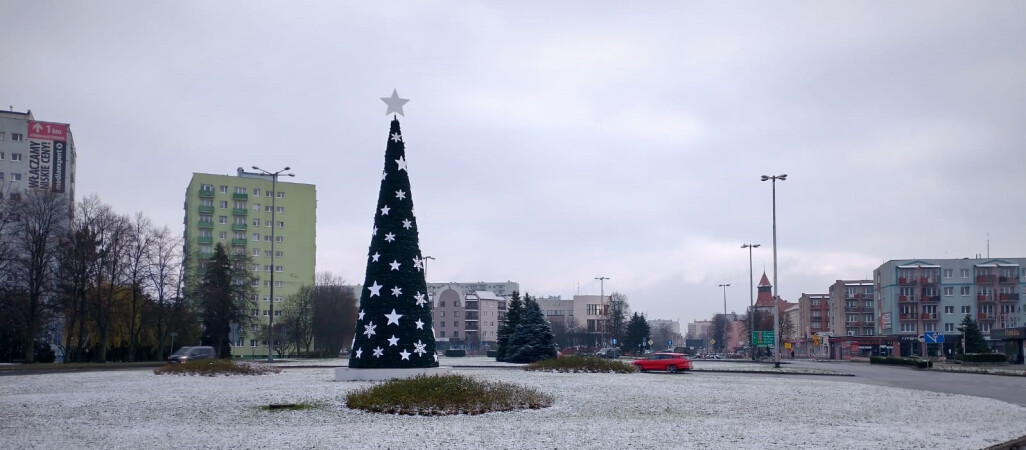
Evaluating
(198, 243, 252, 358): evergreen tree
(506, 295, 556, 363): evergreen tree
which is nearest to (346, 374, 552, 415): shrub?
(506, 295, 556, 363): evergreen tree

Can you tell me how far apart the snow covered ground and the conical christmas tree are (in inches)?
172

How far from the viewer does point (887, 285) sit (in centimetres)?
11075

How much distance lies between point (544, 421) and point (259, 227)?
102 metres

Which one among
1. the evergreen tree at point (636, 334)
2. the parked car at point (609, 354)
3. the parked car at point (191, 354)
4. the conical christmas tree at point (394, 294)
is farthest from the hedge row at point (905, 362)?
the parked car at point (191, 354)

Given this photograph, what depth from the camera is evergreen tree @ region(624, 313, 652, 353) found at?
11550cm

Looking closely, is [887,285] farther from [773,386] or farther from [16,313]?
[16,313]

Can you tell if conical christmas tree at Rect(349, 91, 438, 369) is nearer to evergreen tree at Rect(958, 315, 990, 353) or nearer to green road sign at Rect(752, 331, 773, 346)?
green road sign at Rect(752, 331, 773, 346)

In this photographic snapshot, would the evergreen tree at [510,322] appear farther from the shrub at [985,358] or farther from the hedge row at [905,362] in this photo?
the shrub at [985,358]

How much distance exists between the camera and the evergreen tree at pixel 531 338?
56000 mm

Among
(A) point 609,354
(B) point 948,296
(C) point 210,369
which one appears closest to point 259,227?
(A) point 609,354

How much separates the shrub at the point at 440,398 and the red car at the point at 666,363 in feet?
82.8

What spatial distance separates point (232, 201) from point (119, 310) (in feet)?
165

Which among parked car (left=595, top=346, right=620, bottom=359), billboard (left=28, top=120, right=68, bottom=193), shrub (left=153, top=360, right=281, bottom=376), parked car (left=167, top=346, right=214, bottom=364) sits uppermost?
billboard (left=28, top=120, right=68, bottom=193)

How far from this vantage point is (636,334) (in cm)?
11544
